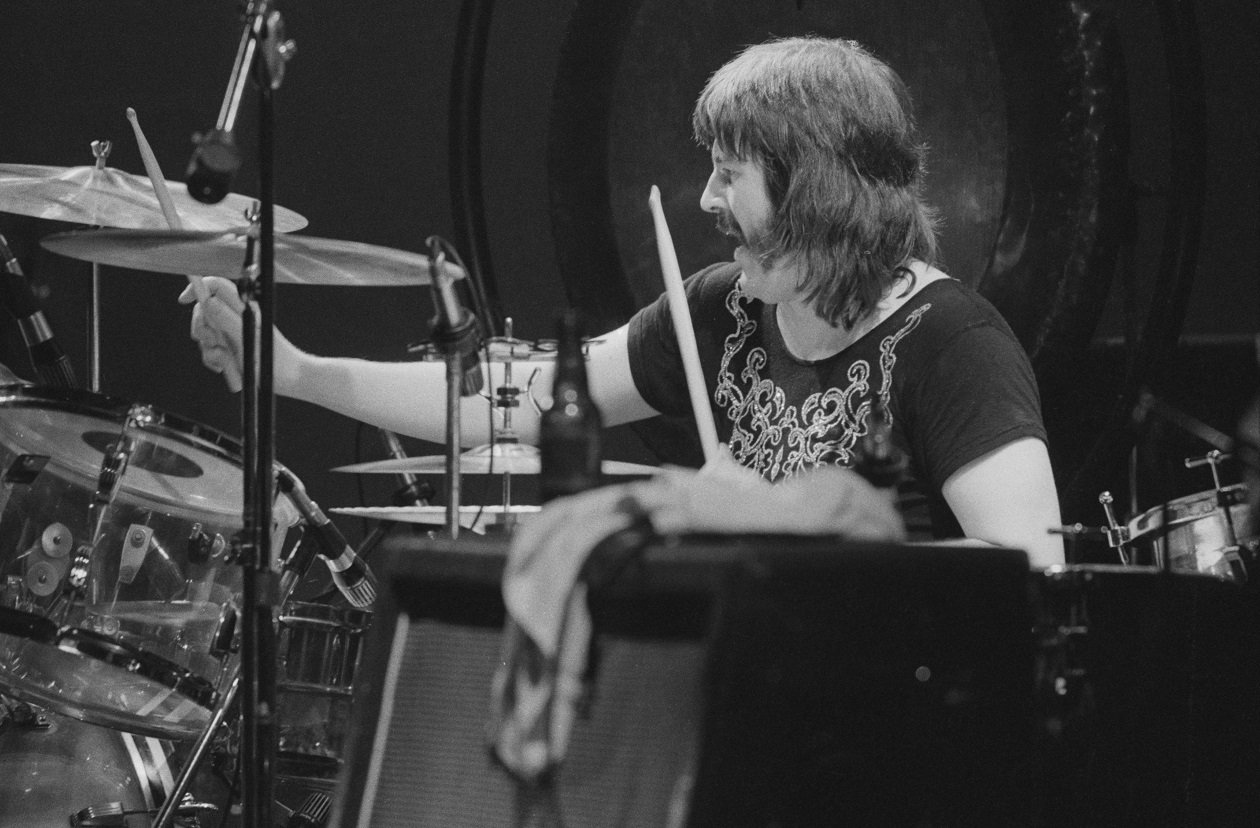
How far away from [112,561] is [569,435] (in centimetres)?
121

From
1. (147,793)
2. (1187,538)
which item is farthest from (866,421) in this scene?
(147,793)

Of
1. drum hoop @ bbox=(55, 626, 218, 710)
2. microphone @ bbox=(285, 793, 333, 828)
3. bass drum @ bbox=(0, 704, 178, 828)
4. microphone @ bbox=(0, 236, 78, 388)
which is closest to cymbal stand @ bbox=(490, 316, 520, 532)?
drum hoop @ bbox=(55, 626, 218, 710)

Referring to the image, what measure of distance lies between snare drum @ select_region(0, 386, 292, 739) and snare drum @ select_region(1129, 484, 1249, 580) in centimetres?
139

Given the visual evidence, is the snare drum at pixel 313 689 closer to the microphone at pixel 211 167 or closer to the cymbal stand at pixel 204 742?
the cymbal stand at pixel 204 742

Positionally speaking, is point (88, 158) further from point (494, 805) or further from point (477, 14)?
point (494, 805)

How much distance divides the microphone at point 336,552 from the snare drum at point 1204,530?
47.4 inches

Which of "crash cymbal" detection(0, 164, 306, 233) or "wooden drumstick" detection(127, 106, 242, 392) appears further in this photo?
"crash cymbal" detection(0, 164, 306, 233)

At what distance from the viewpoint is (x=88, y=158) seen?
119 inches

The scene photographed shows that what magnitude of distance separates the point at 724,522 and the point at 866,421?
2.48ft

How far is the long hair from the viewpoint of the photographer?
184cm

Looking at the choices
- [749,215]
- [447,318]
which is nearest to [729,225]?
[749,215]

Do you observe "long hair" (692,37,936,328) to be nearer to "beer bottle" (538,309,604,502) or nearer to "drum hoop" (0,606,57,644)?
"beer bottle" (538,309,604,502)

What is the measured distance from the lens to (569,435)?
45.3 inches

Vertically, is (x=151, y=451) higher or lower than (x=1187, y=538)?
higher
